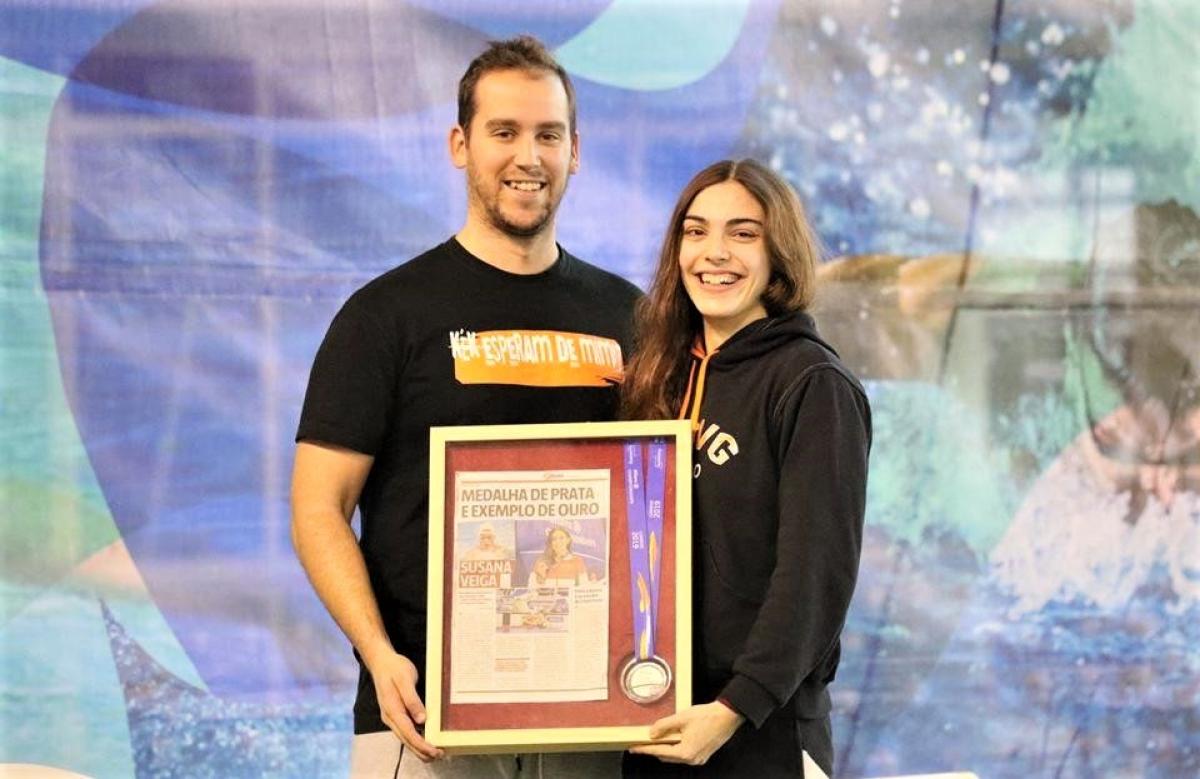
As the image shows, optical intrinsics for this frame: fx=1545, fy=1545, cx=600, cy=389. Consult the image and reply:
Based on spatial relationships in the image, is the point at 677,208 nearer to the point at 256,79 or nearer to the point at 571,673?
the point at 571,673

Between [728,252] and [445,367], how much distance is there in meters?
0.53

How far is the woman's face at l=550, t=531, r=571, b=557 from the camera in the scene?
2.25m

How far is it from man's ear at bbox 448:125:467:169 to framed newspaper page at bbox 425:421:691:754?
1.99 ft

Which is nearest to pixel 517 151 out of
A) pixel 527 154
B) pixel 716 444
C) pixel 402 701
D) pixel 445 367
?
pixel 527 154

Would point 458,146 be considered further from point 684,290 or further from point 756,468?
point 756,468

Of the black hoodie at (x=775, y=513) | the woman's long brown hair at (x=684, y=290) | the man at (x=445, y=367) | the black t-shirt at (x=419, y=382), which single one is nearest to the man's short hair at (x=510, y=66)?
the man at (x=445, y=367)

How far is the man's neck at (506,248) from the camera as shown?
2635 mm

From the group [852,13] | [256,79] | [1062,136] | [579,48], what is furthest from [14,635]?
[1062,136]

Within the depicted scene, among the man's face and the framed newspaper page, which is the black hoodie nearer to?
the framed newspaper page

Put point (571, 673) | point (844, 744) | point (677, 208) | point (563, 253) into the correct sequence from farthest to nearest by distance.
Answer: point (844, 744) → point (563, 253) → point (677, 208) → point (571, 673)

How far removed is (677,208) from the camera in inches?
92.9

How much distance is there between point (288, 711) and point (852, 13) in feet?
6.71

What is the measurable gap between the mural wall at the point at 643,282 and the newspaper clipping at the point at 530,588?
131 cm

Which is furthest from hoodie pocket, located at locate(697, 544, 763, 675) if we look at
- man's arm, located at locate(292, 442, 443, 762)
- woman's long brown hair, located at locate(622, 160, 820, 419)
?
man's arm, located at locate(292, 442, 443, 762)
